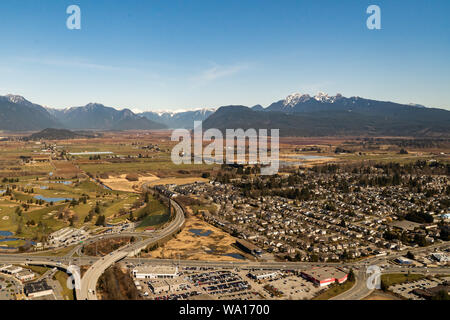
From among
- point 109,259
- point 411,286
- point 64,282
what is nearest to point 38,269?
point 64,282

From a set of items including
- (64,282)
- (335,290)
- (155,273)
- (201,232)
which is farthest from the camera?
(201,232)

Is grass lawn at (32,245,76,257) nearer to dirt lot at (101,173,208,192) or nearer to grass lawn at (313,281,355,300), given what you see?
grass lawn at (313,281,355,300)

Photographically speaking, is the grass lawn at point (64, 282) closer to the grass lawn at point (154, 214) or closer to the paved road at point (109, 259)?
the paved road at point (109, 259)

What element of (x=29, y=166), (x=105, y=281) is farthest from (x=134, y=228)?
(x=29, y=166)

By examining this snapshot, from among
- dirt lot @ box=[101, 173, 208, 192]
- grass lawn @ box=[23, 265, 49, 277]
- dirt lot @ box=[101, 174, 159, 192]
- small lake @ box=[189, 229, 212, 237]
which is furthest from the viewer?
dirt lot @ box=[101, 173, 208, 192]

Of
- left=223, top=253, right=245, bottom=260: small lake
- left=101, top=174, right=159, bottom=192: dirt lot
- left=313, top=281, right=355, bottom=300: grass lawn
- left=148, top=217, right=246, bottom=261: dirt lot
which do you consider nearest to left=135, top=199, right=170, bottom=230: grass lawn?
left=148, top=217, right=246, bottom=261: dirt lot

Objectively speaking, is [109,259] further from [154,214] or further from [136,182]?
[136,182]

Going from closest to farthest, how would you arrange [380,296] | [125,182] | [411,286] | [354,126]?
[380,296] → [411,286] → [125,182] → [354,126]
